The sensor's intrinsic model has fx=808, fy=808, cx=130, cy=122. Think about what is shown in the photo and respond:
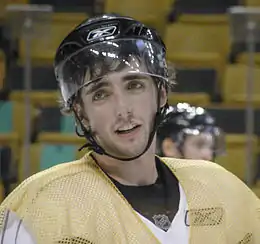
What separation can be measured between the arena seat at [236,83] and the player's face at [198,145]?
3.86 feet

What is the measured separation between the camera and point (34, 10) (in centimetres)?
395

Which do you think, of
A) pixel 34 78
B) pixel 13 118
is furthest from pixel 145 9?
pixel 13 118

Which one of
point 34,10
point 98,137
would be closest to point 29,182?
point 98,137

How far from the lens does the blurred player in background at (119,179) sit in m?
1.28

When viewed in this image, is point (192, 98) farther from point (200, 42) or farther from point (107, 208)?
point (107, 208)

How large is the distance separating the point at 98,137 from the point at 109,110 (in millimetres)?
57

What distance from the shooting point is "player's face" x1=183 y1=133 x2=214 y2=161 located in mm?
3074

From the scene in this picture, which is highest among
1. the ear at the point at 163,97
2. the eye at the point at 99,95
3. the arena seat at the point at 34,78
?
the eye at the point at 99,95

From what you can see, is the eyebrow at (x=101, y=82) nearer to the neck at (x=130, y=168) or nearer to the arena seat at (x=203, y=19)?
the neck at (x=130, y=168)

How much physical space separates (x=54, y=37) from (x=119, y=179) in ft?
10.5

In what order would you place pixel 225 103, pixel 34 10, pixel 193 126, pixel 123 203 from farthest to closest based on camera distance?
pixel 225 103 < pixel 34 10 < pixel 193 126 < pixel 123 203

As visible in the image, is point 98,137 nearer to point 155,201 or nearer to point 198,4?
point 155,201

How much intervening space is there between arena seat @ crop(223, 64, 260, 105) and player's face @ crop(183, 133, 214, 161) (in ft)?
3.86

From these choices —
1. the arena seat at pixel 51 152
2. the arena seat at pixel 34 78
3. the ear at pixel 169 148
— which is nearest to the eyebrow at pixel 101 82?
the ear at pixel 169 148
